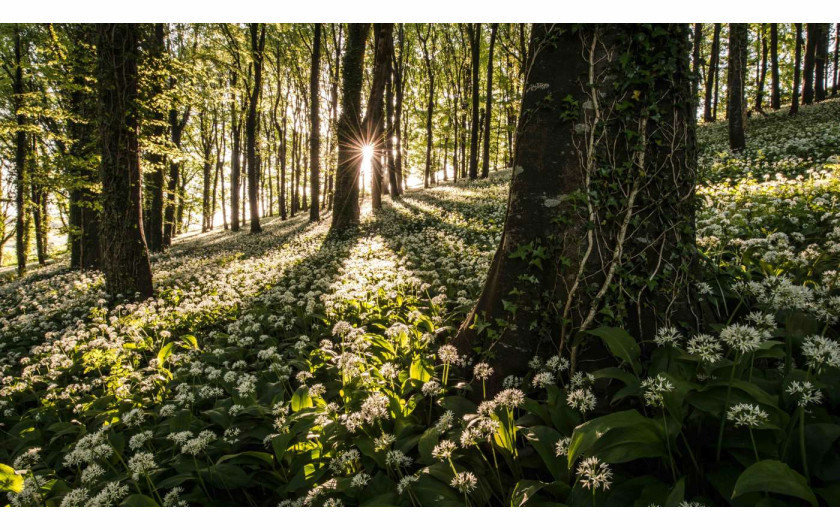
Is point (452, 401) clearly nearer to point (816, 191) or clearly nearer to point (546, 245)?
point (546, 245)

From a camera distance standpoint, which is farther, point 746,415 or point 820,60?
point 820,60

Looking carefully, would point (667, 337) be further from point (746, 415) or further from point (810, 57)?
point (810, 57)

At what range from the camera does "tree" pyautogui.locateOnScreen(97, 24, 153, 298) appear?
758cm

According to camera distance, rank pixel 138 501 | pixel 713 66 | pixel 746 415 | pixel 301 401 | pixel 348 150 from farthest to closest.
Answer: pixel 713 66 < pixel 348 150 < pixel 301 401 < pixel 138 501 < pixel 746 415

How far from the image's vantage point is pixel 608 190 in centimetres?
295

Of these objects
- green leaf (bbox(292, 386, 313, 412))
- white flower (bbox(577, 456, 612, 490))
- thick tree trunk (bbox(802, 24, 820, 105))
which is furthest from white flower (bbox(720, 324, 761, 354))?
thick tree trunk (bbox(802, 24, 820, 105))

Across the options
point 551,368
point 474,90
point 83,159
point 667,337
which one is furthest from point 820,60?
point 83,159

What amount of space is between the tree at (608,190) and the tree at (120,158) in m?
8.47

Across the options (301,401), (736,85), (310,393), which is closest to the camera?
(310,393)

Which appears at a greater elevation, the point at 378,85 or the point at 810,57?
the point at 810,57

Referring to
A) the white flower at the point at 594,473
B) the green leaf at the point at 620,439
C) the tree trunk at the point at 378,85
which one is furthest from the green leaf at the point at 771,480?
the tree trunk at the point at 378,85

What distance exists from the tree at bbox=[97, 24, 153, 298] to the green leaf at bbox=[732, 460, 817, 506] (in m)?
9.98

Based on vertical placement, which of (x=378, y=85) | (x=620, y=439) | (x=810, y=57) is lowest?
(x=620, y=439)

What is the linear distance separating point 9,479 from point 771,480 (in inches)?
190
